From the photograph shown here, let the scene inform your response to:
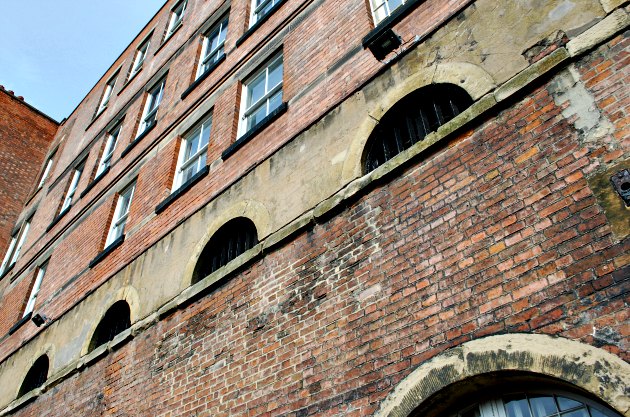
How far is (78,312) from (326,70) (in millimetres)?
6592

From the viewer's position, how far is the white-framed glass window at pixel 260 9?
32.8 ft

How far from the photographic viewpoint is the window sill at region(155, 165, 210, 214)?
26.2 feet

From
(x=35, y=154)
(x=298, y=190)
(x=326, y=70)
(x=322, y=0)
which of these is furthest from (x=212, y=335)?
(x=35, y=154)

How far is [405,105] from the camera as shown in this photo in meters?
5.52

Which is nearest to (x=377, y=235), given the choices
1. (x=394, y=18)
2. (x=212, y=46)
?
(x=394, y=18)

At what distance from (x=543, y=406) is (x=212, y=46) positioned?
10740 millimetres

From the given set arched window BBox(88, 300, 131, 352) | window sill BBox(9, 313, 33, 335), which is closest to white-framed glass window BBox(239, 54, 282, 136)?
arched window BBox(88, 300, 131, 352)

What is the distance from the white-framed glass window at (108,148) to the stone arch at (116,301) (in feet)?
18.0

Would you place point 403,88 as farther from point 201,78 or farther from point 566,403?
point 201,78

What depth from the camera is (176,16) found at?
1487 cm

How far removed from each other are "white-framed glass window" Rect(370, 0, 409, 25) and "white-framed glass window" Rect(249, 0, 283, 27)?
3482 millimetres

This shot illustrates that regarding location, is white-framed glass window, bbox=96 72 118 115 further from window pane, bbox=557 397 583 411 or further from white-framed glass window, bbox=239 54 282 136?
window pane, bbox=557 397 583 411

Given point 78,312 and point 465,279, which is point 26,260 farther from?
point 465,279

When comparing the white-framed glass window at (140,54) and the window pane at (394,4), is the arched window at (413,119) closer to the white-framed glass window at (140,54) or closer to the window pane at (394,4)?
the window pane at (394,4)
